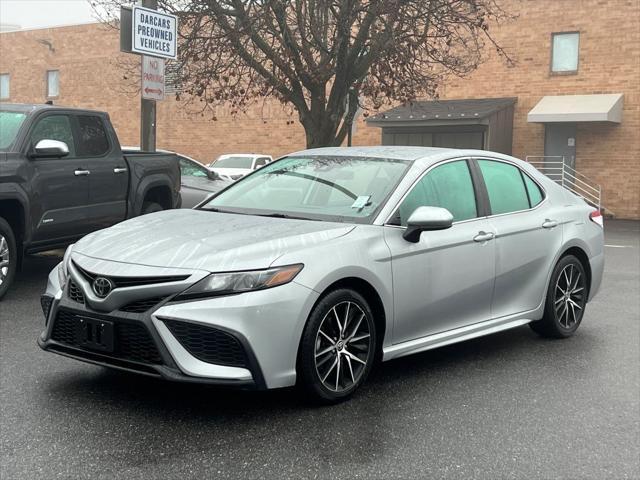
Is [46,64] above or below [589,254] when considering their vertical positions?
above

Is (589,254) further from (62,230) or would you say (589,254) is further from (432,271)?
(62,230)

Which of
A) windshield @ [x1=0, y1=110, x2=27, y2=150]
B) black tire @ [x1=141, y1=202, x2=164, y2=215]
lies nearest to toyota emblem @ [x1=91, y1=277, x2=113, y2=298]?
windshield @ [x1=0, y1=110, x2=27, y2=150]

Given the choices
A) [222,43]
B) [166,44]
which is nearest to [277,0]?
[222,43]

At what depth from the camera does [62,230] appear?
311 inches

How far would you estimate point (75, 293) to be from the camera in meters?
4.29

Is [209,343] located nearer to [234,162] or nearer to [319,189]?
[319,189]

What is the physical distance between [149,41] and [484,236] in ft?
20.2

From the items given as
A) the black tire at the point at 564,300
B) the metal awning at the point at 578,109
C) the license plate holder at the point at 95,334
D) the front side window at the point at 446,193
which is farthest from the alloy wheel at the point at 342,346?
the metal awning at the point at 578,109

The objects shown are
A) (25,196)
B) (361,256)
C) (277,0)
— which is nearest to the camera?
(361,256)

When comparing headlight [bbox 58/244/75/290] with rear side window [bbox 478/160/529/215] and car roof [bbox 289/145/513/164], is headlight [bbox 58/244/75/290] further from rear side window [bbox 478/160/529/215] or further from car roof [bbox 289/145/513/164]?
rear side window [bbox 478/160/529/215]

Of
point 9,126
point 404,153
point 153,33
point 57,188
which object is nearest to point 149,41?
point 153,33

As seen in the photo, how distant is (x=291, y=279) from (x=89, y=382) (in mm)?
1605

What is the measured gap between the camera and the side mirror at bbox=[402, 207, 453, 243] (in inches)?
185

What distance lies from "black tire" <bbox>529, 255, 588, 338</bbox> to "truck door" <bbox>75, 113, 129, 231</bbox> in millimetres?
4690
